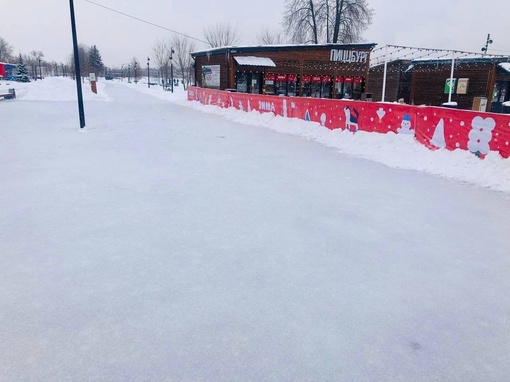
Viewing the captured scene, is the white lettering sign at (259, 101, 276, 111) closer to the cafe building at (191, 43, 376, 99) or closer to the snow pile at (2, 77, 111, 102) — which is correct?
the cafe building at (191, 43, 376, 99)

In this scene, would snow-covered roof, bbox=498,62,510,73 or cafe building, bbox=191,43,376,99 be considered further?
cafe building, bbox=191,43,376,99

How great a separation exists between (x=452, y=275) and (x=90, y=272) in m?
3.57

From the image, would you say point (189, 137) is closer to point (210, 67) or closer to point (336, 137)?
point (336, 137)

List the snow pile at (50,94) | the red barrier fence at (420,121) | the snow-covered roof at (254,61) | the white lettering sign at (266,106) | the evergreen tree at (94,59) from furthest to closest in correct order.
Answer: the evergreen tree at (94,59) → the snow pile at (50,94) → the snow-covered roof at (254,61) → the white lettering sign at (266,106) → the red barrier fence at (420,121)

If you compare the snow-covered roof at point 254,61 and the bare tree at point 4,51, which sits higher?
the bare tree at point 4,51

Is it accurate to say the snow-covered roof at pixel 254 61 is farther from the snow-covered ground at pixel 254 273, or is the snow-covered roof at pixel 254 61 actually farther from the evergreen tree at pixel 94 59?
the evergreen tree at pixel 94 59

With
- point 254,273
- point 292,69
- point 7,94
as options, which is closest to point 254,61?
point 292,69

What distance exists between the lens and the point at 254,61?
2819cm

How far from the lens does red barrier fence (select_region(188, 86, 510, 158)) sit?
26.2 feet

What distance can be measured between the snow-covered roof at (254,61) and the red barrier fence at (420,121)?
12.7 metres

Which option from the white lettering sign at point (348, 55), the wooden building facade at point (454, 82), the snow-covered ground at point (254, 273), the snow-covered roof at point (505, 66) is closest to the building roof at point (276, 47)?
the white lettering sign at point (348, 55)

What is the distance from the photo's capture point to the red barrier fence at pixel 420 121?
7998mm

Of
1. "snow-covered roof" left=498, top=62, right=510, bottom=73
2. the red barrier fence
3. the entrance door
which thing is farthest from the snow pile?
"snow-covered roof" left=498, top=62, right=510, bottom=73

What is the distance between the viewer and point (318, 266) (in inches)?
152
